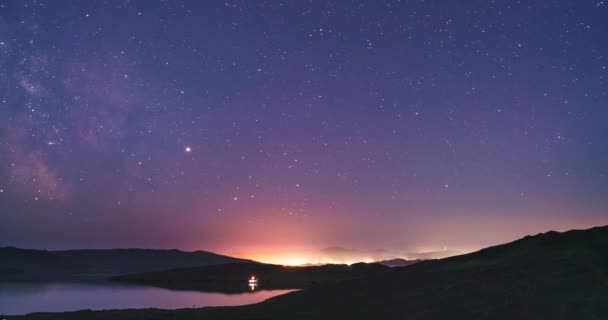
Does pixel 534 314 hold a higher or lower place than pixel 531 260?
lower

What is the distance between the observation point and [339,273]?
108750 mm

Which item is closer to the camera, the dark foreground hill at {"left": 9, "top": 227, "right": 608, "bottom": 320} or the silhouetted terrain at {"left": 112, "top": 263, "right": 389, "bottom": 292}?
the dark foreground hill at {"left": 9, "top": 227, "right": 608, "bottom": 320}

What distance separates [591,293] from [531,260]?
8.67 metres

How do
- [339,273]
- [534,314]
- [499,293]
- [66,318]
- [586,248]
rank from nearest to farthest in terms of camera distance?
1. [534,314]
2. [499,293]
3. [66,318]
4. [586,248]
5. [339,273]

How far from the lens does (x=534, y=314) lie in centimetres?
2422

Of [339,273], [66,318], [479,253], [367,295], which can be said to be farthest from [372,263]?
[66,318]

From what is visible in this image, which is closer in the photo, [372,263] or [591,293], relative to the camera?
[591,293]

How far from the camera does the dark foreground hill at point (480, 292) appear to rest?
25.6 m

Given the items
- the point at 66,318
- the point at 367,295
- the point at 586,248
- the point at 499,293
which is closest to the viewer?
the point at 499,293

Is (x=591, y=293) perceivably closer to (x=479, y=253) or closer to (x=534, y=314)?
(x=534, y=314)

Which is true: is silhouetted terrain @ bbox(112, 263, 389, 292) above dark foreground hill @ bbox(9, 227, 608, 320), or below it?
above

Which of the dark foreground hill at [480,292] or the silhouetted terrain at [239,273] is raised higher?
the silhouetted terrain at [239,273]

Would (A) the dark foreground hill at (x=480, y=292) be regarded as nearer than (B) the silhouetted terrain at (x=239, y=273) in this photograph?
Yes

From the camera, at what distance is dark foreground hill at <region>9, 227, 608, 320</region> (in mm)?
25562
